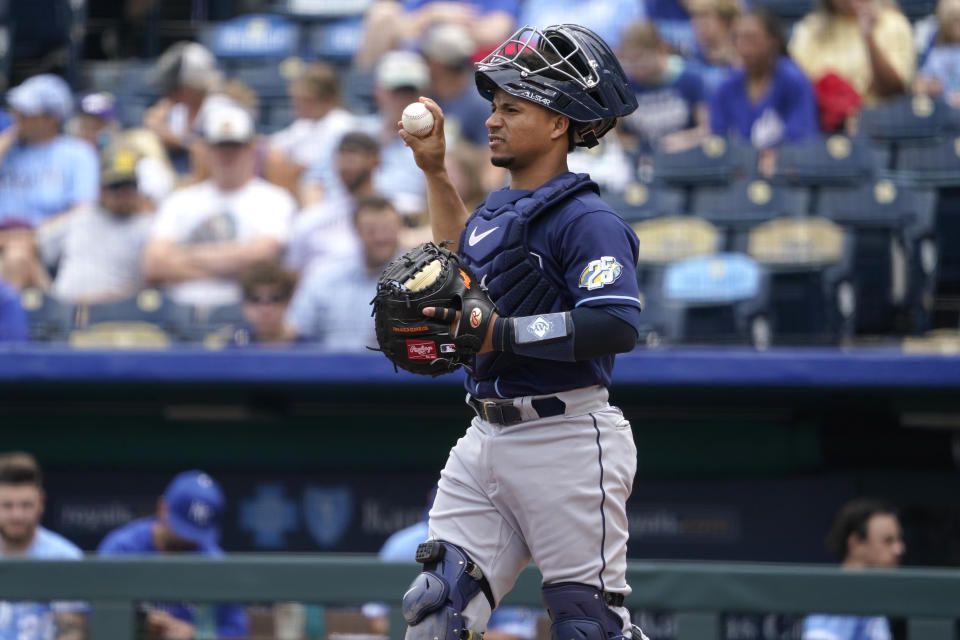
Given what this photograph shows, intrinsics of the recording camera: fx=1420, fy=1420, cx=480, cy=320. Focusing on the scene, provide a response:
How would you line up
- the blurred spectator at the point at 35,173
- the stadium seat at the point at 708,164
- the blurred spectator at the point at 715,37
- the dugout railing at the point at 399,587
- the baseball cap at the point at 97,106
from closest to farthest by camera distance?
the dugout railing at the point at 399,587 < the stadium seat at the point at 708,164 < the blurred spectator at the point at 35,173 < the blurred spectator at the point at 715,37 < the baseball cap at the point at 97,106

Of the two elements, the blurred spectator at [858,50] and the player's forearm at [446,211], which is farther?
the blurred spectator at [858,50]

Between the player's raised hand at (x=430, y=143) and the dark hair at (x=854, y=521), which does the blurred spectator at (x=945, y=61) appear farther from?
the player's raised hand at (x=430, y=143)

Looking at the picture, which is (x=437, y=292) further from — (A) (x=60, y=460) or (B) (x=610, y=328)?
(A) (x=60, y=460)

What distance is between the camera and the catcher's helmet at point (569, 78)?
9.55 ft

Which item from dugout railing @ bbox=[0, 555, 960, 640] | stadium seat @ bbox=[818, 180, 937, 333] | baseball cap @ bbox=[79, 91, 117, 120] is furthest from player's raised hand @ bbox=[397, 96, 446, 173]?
baseball cap @ bbox=[79, 91, 117, 120]

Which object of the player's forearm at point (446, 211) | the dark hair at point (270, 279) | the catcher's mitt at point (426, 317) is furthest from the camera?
the dark hair at point (270, 279)

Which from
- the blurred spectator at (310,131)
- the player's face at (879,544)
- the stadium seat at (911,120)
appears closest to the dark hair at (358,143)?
the blurred spectator at (310,131)

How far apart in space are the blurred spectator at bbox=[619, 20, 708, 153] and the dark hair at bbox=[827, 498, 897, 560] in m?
2.56

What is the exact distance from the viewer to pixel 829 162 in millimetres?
6383

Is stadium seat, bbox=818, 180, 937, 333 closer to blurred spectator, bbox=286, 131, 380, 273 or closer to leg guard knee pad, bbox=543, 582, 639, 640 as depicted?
blurred spectator, bbox=286, 131, 380, 273

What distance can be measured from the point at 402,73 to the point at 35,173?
1917 millimetres

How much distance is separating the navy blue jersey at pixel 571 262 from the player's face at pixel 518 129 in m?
0.08

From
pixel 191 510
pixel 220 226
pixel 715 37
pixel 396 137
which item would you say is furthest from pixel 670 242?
pixel 191 510

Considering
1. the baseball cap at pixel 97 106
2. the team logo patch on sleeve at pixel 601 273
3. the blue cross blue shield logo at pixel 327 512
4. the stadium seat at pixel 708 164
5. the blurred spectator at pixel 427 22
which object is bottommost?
the blue cross blue shield logo at pixel 327 512
